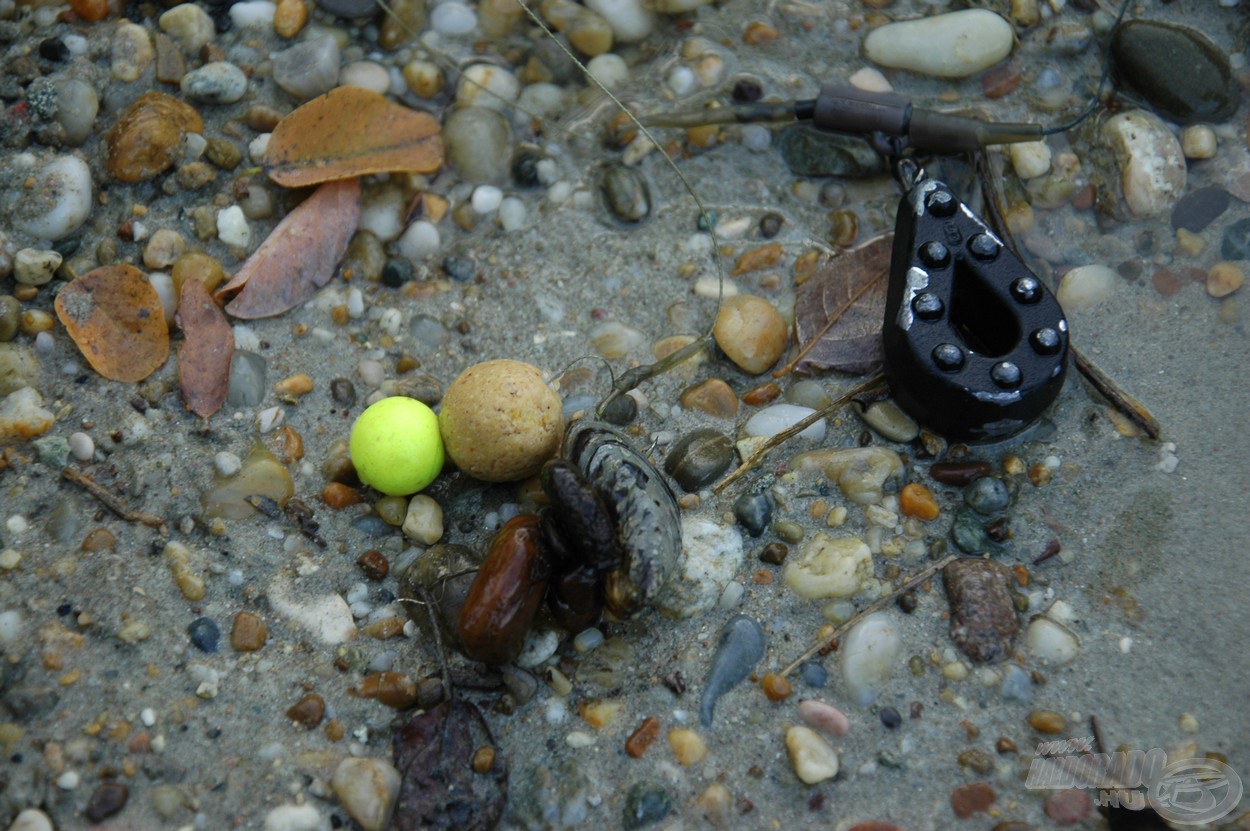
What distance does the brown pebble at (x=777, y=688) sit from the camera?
2.33 metres

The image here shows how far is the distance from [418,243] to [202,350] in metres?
0.67

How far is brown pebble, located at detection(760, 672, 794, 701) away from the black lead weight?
0.79 metres

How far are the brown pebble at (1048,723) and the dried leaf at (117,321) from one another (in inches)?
91.3

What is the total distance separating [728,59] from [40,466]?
2266 millimetres

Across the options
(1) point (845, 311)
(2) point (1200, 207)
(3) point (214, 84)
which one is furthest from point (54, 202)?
(2) point (1200, 207)

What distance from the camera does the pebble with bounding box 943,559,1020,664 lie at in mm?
2375

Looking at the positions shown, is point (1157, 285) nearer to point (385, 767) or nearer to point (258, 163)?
point (385, 767)

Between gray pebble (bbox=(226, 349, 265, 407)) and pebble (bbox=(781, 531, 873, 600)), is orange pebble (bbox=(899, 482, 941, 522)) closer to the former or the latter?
pebble (bbox=(781, 531, 873, 600))

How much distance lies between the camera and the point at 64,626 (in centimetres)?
233

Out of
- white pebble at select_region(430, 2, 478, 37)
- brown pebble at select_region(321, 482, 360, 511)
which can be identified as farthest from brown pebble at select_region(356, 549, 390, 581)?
white pebble at select_region(430, 2, 478, 37)

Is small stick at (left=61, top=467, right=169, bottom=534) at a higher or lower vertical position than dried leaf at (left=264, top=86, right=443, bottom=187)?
lower

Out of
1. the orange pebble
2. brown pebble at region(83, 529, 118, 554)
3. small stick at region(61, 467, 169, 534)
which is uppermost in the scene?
small stick at region(61, 467, 169, 534)

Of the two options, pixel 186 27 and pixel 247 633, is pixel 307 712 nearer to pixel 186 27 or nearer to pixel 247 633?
pixel 247 633

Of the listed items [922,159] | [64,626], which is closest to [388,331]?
[64,626]
